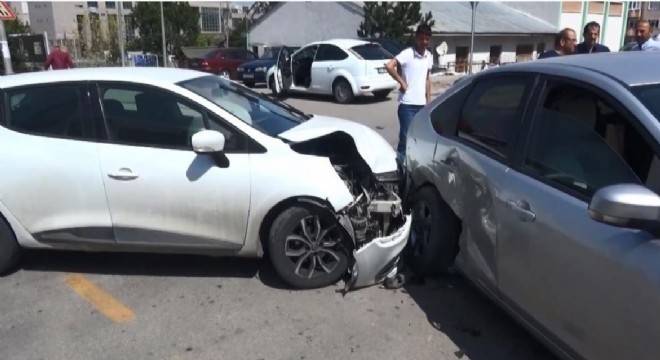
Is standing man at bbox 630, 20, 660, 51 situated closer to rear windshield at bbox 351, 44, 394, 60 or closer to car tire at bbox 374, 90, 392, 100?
rear windshield at bbox 351, 44, 394, 60

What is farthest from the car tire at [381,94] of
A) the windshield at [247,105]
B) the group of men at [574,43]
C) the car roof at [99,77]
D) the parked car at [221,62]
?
the car roof at [99,77]

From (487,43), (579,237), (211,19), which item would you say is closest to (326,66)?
(579,237)

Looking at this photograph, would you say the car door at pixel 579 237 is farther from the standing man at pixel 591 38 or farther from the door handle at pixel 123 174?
the standing man at pixel 591 38

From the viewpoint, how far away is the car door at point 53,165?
12.8 feet

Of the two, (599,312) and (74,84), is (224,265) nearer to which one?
(74,84)

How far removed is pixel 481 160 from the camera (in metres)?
3.32

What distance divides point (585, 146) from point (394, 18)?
93.6 ft

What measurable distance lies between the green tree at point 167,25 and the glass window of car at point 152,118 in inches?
2298

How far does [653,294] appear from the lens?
2.08 metres

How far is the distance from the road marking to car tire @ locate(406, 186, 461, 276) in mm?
2000

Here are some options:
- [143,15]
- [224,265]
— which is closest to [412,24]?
[224,265]

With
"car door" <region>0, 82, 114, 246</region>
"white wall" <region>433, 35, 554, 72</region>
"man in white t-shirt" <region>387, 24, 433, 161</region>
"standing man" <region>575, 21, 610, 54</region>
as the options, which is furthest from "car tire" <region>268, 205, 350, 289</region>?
"white wall" <region>433, 35, 554, 72</region>

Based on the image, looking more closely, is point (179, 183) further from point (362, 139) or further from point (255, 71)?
point (255, 71)

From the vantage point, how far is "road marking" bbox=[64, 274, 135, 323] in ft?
12.0
